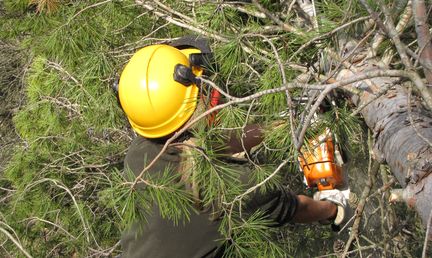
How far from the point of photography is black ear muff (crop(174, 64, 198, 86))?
6.95ft

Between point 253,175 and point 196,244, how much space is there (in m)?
0.41

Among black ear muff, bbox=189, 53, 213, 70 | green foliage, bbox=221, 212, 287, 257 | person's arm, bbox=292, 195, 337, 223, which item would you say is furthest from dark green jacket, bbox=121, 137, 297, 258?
black ear muff, bbox=189, 53, 213, 70

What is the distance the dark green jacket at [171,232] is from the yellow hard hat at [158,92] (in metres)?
0.16

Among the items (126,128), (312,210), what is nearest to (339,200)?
(312,210)

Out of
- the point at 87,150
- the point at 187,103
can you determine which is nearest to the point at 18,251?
the point at 87,150

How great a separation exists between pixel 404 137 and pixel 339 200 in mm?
1380

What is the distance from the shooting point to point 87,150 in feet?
10.5

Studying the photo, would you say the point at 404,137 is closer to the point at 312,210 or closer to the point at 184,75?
the point at 184,75

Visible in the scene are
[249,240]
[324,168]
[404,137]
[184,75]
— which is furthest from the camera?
[324,168]

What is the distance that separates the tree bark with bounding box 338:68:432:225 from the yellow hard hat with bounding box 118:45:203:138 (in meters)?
0.63

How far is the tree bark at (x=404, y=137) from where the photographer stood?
1.20 metres

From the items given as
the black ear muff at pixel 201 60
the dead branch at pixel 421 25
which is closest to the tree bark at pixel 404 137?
the dead branch at pixel 421 25

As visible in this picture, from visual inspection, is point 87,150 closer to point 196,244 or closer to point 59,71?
point 59,71

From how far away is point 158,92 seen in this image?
216cm
